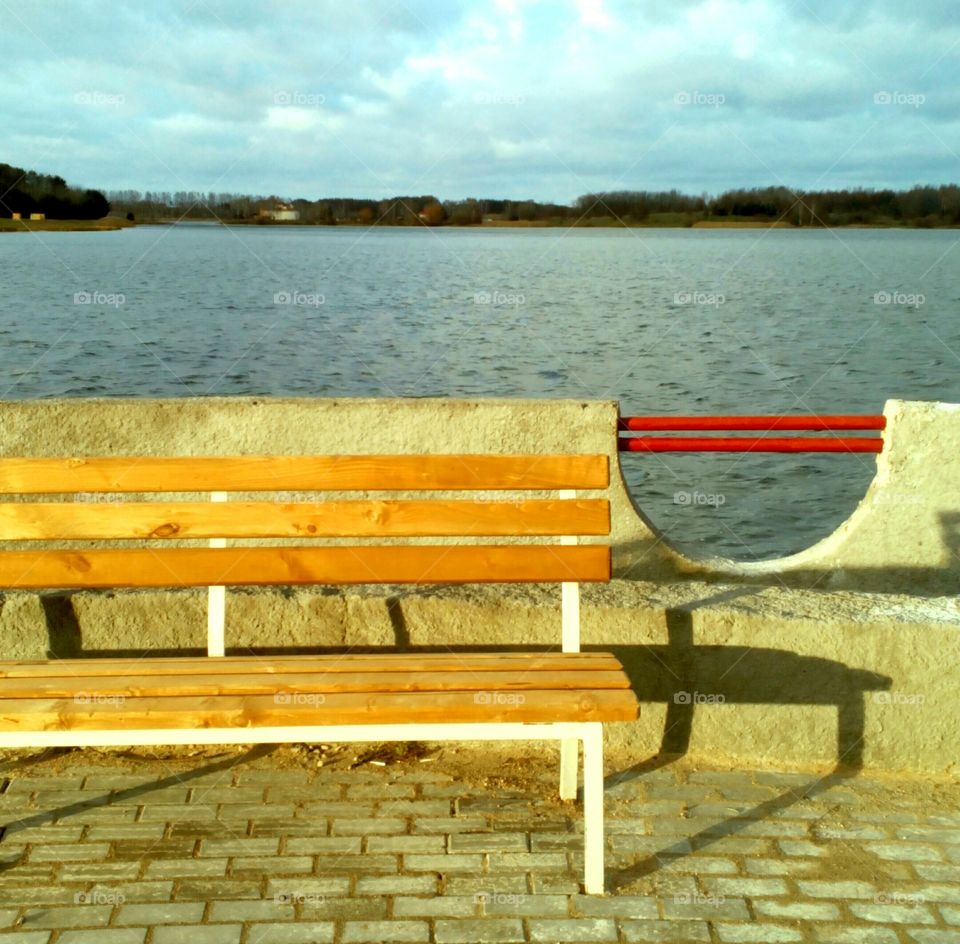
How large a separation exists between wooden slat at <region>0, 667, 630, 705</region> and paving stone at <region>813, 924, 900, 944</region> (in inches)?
31.3

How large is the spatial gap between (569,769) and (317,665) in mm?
850

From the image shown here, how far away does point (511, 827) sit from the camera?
377cm

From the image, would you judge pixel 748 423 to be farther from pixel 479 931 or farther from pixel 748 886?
pixel 479 931

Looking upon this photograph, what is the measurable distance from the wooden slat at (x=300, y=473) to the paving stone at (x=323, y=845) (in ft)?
3.47

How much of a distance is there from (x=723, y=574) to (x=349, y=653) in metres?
1.95

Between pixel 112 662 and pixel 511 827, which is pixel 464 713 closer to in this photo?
pixel 511 827

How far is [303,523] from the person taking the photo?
399 centimetres

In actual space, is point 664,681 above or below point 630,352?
above

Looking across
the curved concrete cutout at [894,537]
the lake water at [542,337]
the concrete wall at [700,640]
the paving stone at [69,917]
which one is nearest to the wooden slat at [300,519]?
the concrete wall at [700,640]

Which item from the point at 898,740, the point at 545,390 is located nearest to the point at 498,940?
the point at 898,740

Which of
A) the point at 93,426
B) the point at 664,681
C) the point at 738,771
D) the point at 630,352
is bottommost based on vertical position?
the point at 630,352

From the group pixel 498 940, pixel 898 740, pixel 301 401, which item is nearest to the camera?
pixel 498 940

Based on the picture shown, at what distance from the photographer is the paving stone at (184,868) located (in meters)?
3.46

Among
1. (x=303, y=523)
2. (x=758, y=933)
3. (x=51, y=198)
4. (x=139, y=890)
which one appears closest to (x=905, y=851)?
(x=758, y=933)
